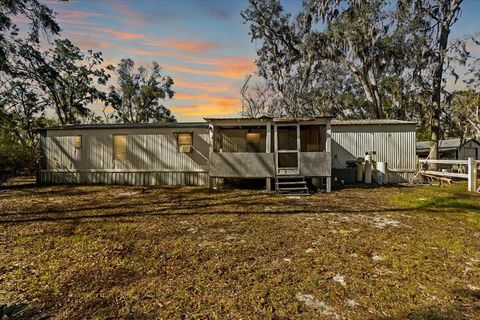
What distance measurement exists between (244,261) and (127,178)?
1122 cm

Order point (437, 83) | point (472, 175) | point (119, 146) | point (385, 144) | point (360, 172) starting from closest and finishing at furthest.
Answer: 1. point (472, 175)
2. point (119, 146)
3. point (360, 172)
4. point (385, 144)
5. point (437, 83)

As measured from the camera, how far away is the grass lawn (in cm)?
341

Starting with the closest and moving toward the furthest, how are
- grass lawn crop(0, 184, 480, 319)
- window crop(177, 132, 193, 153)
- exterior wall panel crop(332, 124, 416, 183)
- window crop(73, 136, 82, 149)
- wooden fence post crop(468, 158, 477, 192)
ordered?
1. grass lawn crop(0, 184, 480, 319)
2. wooden fence post crop(468, 158, 477, 192)
3. window crop(177, 132, 193, 153)
4. window crop(73, 136, 82, 149)
5. exterior wall panel crop(332, 124, 416, 183)

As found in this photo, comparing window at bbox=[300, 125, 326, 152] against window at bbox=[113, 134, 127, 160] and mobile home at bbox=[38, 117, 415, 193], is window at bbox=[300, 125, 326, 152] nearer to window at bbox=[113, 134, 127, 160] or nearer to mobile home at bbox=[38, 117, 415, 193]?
mobile home at bbox=[38, 117, 415, 193]

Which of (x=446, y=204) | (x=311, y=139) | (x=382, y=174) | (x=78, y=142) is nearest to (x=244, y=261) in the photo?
(x=446, y=204)

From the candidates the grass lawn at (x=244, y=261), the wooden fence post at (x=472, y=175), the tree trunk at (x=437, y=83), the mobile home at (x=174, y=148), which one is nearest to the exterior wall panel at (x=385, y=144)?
the mobile home at (x=174, y=148)

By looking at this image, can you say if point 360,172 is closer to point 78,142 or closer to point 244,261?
point 244,261

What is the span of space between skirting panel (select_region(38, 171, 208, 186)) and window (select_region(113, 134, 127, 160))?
90 centimetres

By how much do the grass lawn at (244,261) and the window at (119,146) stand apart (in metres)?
5.45

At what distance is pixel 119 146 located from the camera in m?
14.2

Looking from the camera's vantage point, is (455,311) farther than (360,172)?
No

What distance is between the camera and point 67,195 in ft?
36.7

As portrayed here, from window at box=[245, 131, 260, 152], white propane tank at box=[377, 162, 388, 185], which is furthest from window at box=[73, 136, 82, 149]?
white propane tank at box=[377, 162, 388, 185]

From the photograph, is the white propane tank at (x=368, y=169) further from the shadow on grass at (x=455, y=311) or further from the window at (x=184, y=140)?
the shadow on grass at (x=455, y=311)
